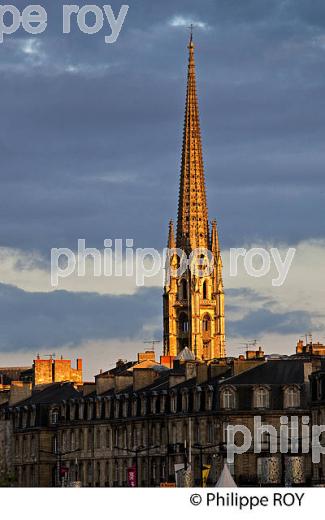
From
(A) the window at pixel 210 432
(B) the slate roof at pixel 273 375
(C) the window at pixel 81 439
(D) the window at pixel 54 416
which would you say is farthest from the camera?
(D) the window at pixel 54 416

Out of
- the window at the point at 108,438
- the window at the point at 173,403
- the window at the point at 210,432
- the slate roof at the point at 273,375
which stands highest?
the slate roof at the point at 273,375

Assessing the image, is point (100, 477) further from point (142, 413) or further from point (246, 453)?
point (246, 453)

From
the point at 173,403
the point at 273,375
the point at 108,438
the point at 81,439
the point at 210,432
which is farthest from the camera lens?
the point at 81,439

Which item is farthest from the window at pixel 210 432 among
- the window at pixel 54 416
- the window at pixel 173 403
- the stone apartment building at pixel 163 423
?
the window at pixel 54 416

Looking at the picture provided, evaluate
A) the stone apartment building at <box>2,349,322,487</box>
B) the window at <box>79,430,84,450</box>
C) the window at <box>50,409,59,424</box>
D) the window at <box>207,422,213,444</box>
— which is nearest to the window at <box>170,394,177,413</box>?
the stone apartment building at <box>2,349,322,487</box>

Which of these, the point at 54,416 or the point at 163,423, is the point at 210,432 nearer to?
the point at 163,423

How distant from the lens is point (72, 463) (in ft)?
617

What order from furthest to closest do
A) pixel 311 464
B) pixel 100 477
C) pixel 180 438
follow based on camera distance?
pixel 100 477 < pixel 180 438 < pixel 311 464

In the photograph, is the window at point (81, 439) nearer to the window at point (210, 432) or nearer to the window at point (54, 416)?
the window at point (54, 416)

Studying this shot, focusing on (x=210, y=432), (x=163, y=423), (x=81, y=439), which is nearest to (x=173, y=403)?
(x=163, y=423)

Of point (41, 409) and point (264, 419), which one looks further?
point (41, 409)

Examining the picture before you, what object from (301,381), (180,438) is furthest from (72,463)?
(301,381)
